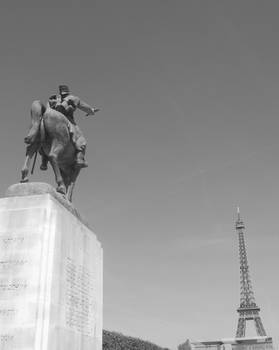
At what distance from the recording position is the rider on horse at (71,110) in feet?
36.7

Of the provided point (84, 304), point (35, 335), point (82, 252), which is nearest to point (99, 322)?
point (84, 304)

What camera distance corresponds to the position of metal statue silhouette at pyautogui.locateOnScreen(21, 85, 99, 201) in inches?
408

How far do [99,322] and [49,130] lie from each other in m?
5.09

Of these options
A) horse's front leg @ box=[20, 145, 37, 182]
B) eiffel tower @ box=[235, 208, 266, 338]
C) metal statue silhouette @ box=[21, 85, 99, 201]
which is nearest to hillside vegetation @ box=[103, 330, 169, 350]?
metal statue silhouette @ box=[21, 85, 99, 201]

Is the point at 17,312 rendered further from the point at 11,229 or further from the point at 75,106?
the point at 75,106

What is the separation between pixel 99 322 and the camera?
11.2 metres

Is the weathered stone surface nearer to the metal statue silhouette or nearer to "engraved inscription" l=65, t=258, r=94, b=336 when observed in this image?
the metal statue silhouette

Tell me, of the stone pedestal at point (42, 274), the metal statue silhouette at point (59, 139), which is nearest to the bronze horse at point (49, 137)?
the metal statue silhouette at point (59, 139)

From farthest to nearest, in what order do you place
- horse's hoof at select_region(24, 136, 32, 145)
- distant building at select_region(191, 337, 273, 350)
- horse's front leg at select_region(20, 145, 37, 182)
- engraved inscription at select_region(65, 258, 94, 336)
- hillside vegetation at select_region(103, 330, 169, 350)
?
distant building at select_region(191, 337, 273, 350) < hillside vegetation at select_region(103, 330, 169, 350) < horse's hoof at select_region(24, 136, 32, 145) < horse's front leg at select_region(20, 145, 37, 182) < engraved inscription at select_region(65, 258, 94, 336)

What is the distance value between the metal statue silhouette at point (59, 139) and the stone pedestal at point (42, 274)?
1060 mm

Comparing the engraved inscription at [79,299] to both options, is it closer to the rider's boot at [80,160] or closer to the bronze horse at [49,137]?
the bronze horse at [49,137]

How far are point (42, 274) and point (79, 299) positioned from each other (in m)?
1.80

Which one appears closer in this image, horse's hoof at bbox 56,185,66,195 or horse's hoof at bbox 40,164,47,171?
horse's hoof at bbox 56,185,66,195

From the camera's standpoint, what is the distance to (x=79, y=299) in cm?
976
